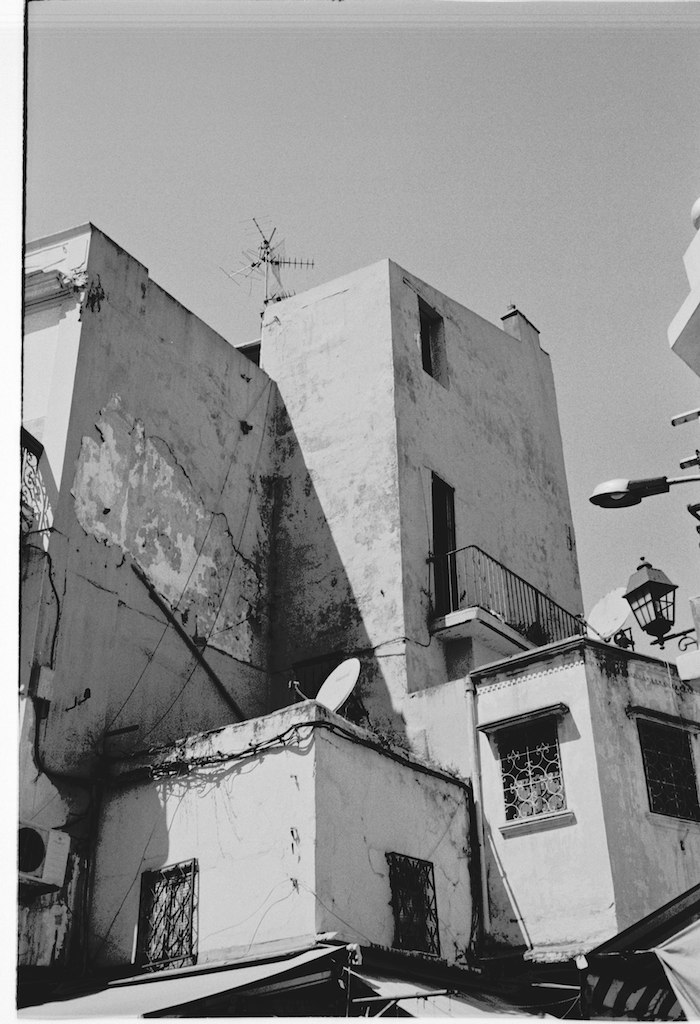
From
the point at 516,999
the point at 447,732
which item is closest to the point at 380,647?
the point at 447,732

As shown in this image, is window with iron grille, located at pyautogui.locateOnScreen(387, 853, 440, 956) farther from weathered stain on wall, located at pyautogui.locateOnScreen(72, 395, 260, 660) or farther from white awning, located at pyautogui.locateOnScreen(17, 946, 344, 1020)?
weathered stain on wall, located at pyautogui.locateOnScreen(72, 395, 260, 660)

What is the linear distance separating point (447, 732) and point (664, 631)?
310 centimetres

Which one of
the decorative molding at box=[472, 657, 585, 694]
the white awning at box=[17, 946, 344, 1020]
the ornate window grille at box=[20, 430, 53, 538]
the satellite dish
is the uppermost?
the ornate window grille at box=[20, 430, 53, 538]

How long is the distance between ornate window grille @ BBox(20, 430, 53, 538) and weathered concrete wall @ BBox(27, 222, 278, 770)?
146 mm

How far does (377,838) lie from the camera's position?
1143cm

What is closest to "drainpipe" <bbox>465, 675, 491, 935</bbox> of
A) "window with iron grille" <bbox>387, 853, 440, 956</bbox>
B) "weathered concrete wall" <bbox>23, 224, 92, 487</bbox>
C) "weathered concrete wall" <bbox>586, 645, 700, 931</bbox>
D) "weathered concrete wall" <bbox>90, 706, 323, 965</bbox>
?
"window with iron grille" <bbox>387, 853, 440, 956</bbox>

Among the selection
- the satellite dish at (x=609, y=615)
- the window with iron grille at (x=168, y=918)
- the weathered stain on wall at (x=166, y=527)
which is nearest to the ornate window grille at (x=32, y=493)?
the weathered stain on wall at (x=166, y=527)

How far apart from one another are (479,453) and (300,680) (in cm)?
472

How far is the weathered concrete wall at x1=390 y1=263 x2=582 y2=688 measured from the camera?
1544cm

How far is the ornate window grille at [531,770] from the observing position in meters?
12.4

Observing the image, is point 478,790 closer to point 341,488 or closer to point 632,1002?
point 632,1002

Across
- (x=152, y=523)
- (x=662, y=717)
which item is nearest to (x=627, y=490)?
(x=662, y=717)

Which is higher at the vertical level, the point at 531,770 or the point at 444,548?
the point at 444,548

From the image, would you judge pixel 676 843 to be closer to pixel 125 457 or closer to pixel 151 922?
Answer: pixel 151 922
